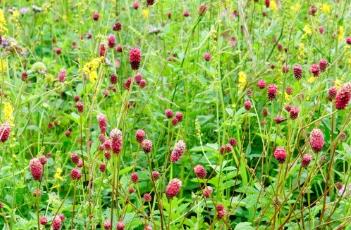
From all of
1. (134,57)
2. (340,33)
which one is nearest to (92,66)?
(134,57)

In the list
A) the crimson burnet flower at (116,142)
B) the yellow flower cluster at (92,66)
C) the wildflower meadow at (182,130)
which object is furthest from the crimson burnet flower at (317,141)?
the yellow flower cluster at (92,66)

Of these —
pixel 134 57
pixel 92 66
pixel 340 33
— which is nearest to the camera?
pixel 134 57

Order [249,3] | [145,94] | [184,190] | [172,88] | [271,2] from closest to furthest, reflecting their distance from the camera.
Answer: [184,190] < [145,94] < [172,88] < [271,2] < [249,3]

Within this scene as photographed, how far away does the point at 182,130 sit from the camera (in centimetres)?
277

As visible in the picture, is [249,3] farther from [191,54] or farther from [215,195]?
[215,195]

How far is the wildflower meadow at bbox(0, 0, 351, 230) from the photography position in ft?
6.48

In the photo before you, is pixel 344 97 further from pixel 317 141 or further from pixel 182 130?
pixel 182 130

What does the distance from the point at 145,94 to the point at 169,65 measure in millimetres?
170

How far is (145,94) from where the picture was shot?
288cm

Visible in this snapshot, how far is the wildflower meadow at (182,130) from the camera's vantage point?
1.97m

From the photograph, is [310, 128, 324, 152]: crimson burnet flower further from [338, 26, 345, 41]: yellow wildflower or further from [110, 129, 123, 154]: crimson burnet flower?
[338, 26, 345, 41]: yellow wildflower

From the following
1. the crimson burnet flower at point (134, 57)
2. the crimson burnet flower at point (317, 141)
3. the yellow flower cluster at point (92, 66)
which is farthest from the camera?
the yellow flower cluster at point (92, 66)

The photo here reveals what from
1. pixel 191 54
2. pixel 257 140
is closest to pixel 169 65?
pixel 191 54

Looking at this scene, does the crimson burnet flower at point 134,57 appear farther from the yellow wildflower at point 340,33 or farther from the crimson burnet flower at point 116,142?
the yellow wildflower at point 340,33
